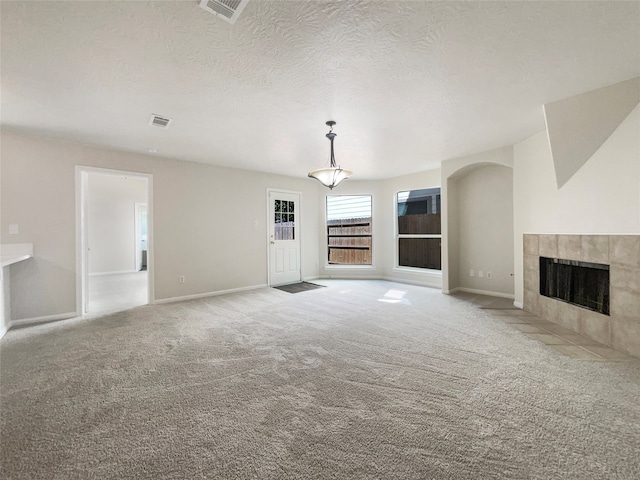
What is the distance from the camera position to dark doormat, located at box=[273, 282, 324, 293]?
5646 mm

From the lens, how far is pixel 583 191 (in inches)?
117

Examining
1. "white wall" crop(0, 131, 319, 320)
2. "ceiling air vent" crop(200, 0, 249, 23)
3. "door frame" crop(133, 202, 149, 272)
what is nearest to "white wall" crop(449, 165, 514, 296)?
"white wall" crop(0, 131, 319, 320)

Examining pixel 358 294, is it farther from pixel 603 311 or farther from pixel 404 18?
pixel 404 18

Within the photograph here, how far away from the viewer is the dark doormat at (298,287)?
5646 mm

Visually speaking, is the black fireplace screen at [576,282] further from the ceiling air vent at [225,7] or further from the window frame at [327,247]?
the ceiling air vent at [225,7]

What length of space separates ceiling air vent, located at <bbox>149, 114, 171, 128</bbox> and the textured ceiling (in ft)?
0.20

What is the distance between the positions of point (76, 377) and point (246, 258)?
3.57 m

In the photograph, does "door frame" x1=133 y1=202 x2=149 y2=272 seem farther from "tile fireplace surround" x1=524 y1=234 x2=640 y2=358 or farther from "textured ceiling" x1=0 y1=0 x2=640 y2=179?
"tile fireplace surround" x1=524 y1=234 x2=640 y2=358

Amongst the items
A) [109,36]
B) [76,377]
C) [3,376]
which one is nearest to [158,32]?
[109,36]

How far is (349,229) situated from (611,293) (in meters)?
4.91

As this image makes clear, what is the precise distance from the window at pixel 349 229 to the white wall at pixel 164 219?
1.55ft

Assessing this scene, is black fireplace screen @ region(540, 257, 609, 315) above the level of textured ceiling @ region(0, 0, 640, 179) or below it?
below

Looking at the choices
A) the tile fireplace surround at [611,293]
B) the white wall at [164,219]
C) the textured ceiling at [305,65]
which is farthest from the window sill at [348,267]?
the textured ceiling at [305,65]

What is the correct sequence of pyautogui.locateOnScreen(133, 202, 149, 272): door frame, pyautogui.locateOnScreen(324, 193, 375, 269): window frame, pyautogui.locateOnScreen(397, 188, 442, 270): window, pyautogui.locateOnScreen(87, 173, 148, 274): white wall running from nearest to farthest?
pyautogui.locateOnScreen(397, 188, 442, 270): window
pyautogui.locateOnScreen(324, 193, 375, 269): window frame
pyautogui.locateOnScreen(87, 173, 148, 274): white wall
pyautogui.locateOnScreen(133, 202, 149, 272): door frame
